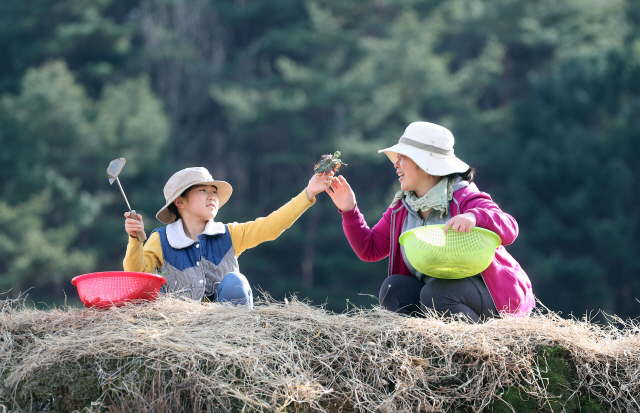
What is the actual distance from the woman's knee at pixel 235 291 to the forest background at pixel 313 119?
11.7 meters

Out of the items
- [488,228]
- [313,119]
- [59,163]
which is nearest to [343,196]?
[488,228]

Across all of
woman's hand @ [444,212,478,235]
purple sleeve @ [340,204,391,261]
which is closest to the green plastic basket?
woman's hand @ [444,212,478,235]

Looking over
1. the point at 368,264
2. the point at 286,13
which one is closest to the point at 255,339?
the point at 368,264

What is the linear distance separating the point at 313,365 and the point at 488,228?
1.09 meters

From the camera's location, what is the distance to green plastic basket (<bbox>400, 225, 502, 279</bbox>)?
11.2 ft

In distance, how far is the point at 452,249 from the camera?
3.40 m

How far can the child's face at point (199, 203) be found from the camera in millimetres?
4336

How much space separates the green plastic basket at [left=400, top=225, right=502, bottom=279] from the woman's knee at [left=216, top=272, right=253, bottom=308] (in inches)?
35.1

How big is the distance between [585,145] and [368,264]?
19.8ft

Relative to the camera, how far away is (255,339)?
3029 millimetres

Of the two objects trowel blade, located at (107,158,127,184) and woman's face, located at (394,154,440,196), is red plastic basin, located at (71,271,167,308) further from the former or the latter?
woman's face, located at (394,154,440,196)

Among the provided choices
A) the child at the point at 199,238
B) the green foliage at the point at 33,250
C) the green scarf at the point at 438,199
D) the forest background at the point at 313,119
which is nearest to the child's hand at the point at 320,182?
the child at the point at 199,238

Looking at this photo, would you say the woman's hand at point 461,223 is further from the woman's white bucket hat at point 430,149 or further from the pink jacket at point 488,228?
the woman's white bucket hat at point 430,149

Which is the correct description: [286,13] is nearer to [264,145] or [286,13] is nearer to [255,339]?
[264,145]
